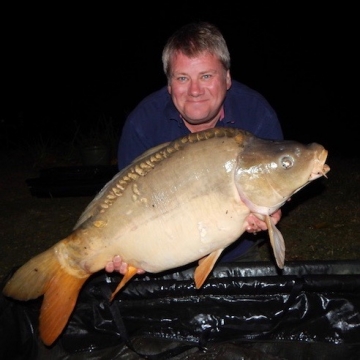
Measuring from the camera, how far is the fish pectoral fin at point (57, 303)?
1807 mm

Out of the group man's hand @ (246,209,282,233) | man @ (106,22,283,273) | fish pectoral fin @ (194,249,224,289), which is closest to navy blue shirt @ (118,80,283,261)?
man @ (106,22,283,273)

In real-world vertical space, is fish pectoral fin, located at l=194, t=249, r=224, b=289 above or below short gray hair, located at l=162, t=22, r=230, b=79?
below

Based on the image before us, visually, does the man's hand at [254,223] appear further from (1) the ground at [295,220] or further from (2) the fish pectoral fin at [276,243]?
(1) the ground at [295,220]

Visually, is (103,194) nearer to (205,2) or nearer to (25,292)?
(25,292)

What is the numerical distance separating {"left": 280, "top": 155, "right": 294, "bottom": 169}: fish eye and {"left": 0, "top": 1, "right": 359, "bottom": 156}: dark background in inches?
205

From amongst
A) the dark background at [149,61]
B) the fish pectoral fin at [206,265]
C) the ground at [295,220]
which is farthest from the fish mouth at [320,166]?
the dark background at [149,61]

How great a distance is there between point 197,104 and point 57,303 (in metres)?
0.99

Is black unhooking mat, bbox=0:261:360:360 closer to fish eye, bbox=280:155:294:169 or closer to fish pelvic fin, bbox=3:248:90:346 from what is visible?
fish pelvic fin, bbox=3:248:90:346

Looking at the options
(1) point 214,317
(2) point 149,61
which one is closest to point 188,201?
(1) point 214,317

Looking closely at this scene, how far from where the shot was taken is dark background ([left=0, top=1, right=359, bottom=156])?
402 inches

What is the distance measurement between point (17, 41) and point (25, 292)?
2042 centimetres

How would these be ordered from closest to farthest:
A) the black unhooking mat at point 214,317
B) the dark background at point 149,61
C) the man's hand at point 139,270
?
the man's hand at point 139,270, the black unhooking mat at point 214,317, the dark background at point 149,61

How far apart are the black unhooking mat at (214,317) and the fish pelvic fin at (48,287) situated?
0.40 m

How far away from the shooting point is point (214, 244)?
1.68 metres
